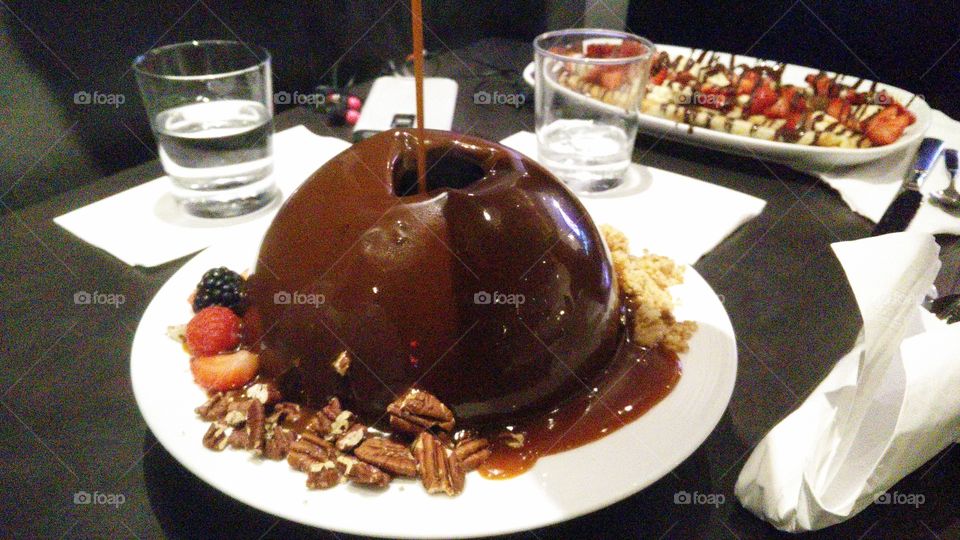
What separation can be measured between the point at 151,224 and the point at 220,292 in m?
0.60

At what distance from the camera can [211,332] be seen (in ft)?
2.92

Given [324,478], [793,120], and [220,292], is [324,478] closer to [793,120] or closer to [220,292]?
[220,292]

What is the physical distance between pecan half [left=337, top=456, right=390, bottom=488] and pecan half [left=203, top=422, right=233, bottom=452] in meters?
0.14

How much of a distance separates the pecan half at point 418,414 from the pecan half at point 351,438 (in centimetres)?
4

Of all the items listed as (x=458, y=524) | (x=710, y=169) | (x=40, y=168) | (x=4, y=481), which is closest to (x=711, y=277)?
(x=710, y=169)

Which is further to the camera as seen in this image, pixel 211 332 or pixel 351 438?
pixel 211 332

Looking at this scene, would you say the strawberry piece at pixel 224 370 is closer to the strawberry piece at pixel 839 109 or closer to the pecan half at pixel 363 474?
the pecan half at pixel 363 474

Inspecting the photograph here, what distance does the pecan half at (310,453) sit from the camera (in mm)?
721

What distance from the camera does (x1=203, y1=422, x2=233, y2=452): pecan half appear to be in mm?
730

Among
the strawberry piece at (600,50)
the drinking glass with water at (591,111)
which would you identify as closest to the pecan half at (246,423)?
the drinking glass with water at (591,111)

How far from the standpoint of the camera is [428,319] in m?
0.79

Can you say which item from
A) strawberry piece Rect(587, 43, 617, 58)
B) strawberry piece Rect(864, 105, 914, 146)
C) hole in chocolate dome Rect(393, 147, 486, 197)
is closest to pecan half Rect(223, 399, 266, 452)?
hole in chocolate dome Rect(393, 147, 486, 197)

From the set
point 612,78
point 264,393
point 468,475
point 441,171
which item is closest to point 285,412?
point 264,393

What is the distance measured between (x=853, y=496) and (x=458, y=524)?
0.43 metres
